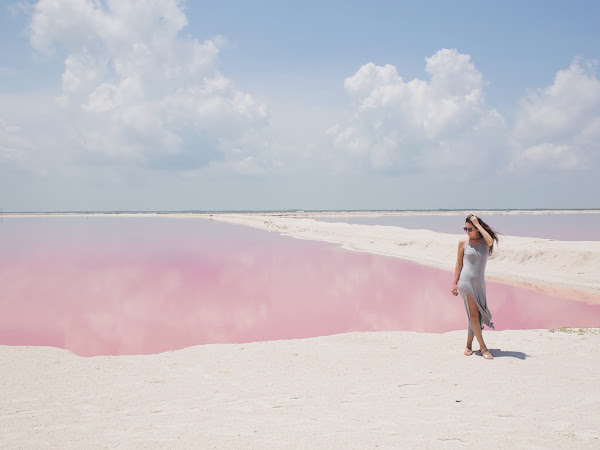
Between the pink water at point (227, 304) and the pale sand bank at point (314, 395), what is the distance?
5.20 ft

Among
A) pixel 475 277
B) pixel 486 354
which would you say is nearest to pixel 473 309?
pixel 475 277

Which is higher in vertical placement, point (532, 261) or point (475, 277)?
point (475, 277)

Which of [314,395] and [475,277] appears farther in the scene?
[475,277]

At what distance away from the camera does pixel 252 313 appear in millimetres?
11414

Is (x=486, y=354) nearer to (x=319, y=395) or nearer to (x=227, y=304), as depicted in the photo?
(x=319, y=395)

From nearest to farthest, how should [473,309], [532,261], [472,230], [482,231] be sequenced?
[482,231], [472,230], [473,309], [532,261]

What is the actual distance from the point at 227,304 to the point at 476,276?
7236 mm

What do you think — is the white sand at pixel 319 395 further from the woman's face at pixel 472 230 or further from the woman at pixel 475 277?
the woman's face at pixel 472 230

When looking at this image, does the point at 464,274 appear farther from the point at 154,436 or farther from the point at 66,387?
the point at 66,387

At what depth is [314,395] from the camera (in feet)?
19.0

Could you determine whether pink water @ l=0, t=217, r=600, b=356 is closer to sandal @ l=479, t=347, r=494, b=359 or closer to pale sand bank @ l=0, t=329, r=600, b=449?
pale sand bank @ l=0, t=329, r=600, b=449

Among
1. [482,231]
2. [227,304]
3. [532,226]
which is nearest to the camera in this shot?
[482,231]

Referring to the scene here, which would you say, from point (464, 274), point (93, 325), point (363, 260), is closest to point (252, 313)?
point (93, 325)

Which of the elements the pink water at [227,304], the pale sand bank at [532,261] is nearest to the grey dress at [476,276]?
the pink water at [227,304]
